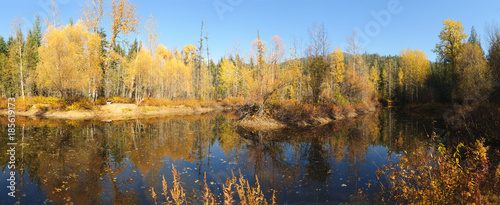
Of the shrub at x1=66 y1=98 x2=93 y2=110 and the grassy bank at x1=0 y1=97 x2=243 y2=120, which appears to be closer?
the grassy bank at x1=0 y1=97 x2=243 y2=120

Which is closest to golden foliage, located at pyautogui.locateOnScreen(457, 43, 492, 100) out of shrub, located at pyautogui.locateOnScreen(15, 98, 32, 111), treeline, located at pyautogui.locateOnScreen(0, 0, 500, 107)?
treeline, located at pyautogui.locateOnScreen(0, 0, 500, 107)

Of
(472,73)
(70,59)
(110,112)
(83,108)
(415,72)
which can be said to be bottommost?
(110,112)

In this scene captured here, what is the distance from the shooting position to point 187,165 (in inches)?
330

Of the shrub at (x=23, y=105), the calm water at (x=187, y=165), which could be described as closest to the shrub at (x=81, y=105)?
the shrub at (x=23, y=105)

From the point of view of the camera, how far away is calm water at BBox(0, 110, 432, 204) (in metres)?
5.74

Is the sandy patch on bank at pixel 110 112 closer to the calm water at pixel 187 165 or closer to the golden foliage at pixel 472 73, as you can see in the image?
the calm water at pixel 187 165

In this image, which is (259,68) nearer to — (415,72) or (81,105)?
(81,105)

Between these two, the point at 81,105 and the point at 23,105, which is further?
the point at 23,105

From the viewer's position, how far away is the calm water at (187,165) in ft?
18.8

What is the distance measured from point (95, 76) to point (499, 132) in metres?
36.7

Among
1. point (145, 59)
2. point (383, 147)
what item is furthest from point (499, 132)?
point (145, 59)

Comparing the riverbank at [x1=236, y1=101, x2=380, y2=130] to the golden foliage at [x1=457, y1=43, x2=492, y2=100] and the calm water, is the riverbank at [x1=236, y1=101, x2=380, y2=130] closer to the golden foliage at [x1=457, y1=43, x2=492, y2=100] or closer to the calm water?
the calm water

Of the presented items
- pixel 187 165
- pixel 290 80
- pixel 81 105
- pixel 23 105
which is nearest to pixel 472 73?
pixel 290 80

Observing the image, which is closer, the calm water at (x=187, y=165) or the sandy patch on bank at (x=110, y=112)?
the calm water at (x=187, y=165)
